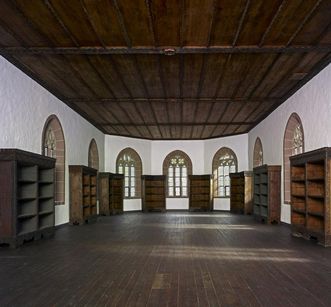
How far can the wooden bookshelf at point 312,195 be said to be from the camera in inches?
292

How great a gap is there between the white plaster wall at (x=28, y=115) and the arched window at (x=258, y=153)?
22.1 feet

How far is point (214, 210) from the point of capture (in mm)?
19859

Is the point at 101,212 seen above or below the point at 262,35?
below

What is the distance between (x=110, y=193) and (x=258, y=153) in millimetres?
6012

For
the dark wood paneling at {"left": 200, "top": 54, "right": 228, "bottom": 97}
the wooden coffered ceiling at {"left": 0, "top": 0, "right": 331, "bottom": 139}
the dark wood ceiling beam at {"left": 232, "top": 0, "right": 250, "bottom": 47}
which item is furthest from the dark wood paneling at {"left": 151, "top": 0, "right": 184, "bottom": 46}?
the dark wood paneling at {"left": 200, "top": 54, "right": 228, "bottom": 97}

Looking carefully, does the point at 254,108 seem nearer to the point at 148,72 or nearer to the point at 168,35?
the point at 148,72

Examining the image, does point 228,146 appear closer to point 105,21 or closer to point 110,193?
point 110,193

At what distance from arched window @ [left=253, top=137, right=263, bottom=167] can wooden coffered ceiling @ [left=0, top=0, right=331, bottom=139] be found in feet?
11.2

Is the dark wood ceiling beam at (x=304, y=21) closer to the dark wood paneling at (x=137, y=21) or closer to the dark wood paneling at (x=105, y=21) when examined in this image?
the dark wood paneling at (x=137, y=21)

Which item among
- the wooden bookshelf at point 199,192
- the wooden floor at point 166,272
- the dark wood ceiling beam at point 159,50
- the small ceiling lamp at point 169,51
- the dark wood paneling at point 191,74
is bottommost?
the wooden floor at point 166,272

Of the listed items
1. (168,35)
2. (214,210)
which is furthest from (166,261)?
(214,210)

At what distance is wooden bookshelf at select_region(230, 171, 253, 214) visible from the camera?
16.3 meters

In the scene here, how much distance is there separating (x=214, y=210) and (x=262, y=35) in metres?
14.1

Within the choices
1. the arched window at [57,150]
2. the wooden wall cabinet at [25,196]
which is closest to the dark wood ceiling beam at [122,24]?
the wooden wall cabinet at [25,196]
